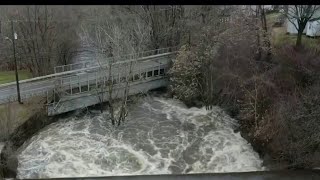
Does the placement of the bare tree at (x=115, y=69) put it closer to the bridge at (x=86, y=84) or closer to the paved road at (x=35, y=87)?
the bridge at (x=86, y=84)

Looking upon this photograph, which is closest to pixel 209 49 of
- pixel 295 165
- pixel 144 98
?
pixel 144 98

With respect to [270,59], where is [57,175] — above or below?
below

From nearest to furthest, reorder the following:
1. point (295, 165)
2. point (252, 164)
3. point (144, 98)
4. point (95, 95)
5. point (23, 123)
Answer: point (295, 165) → point (252, 164) → point (23, 123) → point (95, 95) → point (144, 98)

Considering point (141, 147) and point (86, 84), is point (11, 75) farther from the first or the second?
point (141, 147)

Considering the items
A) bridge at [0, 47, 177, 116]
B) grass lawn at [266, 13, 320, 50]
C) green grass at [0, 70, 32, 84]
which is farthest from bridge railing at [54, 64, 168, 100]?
grass lawn at [266, 13, 320, 50]

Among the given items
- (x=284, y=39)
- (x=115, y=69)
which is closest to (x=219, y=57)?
(x=115, y=69)

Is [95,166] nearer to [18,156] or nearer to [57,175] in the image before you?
[57,175]

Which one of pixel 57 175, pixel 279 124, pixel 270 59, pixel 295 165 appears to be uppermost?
pixel 270 59
